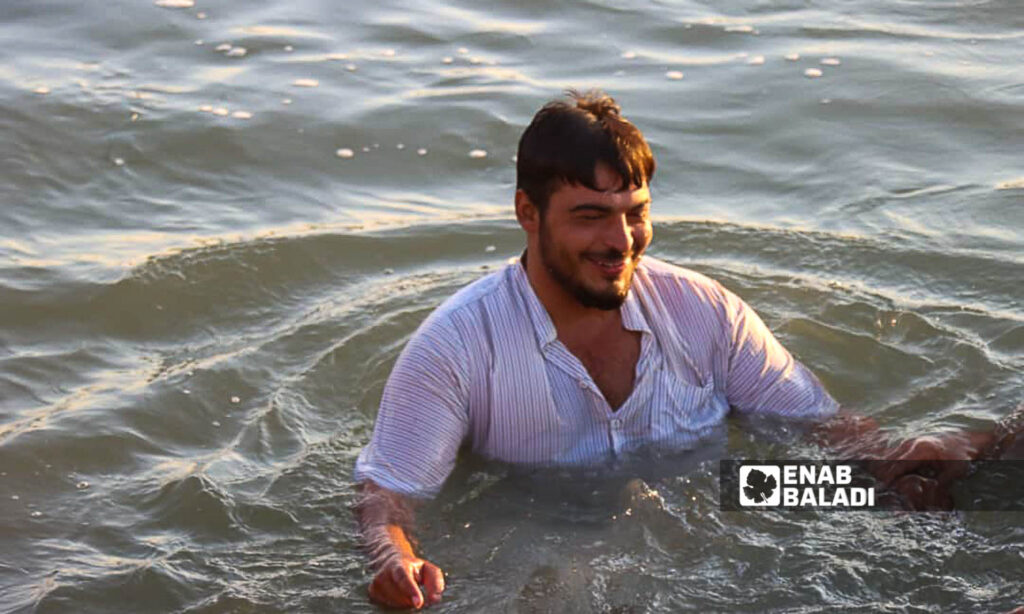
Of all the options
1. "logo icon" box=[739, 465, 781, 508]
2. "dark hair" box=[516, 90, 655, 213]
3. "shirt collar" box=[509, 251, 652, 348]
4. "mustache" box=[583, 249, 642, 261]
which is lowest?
"logo icon" box=[739, 465, 781, 508]

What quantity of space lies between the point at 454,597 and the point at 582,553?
0.45 m

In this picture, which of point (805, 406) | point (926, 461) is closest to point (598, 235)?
point (805, 406)

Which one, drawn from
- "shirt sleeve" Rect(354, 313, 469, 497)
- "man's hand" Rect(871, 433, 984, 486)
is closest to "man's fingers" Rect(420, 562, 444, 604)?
"shirt sleeve" Rect(354, 313, 469, 497)

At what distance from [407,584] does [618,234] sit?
1.26 metres

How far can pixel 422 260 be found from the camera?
8109 millimetres

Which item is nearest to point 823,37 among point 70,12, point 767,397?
point 70,12

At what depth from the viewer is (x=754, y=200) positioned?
870 cm

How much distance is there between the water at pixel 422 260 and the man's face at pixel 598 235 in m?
0.70

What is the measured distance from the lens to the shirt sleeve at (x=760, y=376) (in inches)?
229

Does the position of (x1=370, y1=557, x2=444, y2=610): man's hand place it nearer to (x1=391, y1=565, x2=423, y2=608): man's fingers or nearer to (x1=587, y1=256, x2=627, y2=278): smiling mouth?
(x1=391, y1=565, x2=423, y2=608): man's fingers

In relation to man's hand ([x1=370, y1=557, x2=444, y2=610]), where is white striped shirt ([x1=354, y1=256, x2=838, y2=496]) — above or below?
above

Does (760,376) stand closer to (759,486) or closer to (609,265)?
(759,486)

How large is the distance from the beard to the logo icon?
804 mm

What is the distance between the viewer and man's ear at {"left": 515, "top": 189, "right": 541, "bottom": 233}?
546cm
